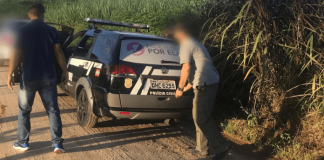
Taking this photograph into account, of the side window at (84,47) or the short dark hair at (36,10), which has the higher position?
the short dark hair at (36,10)

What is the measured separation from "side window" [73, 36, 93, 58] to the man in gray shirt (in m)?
2.33

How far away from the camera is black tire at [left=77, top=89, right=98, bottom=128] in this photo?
6.45m

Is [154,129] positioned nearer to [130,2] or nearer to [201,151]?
[201,151]

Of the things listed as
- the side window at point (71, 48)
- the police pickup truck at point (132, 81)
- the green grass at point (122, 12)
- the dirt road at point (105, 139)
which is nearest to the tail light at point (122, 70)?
the police pickup truck at point (132, 81)

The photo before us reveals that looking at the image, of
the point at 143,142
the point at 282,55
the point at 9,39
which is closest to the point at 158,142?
the point at 143,142

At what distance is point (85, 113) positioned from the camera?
6637 mm

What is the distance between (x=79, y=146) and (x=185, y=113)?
175 cm

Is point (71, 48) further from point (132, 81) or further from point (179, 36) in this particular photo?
point (179, 36)

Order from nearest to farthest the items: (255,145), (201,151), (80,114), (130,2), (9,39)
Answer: (201,151) < (255,145) < (80,114) < (9,39) < (130,2)

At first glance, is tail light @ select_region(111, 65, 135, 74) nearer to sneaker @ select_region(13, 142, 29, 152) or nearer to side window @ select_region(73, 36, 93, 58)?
side window @ select_region(73, 36, 93, 58)

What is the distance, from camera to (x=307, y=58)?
5.96 m

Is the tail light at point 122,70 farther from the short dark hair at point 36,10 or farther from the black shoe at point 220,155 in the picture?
the black shoe at point 220,155

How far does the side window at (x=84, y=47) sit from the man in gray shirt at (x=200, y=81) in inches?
91.7

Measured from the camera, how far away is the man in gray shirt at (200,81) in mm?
5164
